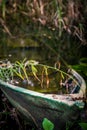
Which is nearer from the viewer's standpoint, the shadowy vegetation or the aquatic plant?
the aquatic plant

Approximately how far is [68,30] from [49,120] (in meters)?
2.42

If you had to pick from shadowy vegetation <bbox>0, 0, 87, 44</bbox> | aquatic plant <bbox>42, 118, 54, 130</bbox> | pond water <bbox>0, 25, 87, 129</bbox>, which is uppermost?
shadowy vegetation <bbox>0, 0, 87, 44</bbox>

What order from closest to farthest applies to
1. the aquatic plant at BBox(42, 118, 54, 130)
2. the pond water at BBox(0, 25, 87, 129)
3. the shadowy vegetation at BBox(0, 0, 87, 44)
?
the aquatic plant at BBox(42, 118, 54, 130) < the pond water at BBox(0, 25, 87, 129) < the shadowy vegetation at BBox(0, 0, 87, 44)

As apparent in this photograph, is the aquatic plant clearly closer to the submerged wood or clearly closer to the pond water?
the submerged wood

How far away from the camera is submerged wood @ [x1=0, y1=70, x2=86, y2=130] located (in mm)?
2256

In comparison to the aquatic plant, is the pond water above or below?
above

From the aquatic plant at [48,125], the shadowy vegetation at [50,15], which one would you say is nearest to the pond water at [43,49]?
the shadowy vegetation at [50,15]

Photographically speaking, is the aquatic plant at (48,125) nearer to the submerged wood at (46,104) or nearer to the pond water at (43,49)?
the submerged wood at (46,104)

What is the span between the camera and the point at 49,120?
93.7 inches

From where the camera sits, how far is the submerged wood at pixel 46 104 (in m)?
2.26

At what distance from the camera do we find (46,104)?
229 centimetres

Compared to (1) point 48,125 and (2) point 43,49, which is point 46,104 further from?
(2) point 43,49

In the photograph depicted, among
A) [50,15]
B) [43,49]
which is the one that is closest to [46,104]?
[43,49]

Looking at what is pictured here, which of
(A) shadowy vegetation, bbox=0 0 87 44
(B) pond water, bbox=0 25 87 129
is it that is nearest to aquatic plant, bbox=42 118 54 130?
(B) pond water, bbox=0 25 87 129
